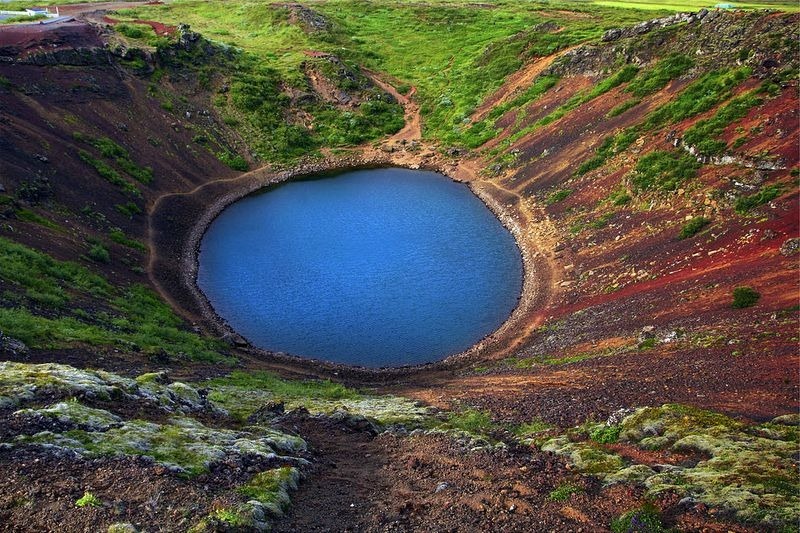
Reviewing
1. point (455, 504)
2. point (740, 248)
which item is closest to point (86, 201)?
point (455, 504)

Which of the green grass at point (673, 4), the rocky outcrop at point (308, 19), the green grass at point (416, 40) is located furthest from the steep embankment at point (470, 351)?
the green grass at point (673, 4)

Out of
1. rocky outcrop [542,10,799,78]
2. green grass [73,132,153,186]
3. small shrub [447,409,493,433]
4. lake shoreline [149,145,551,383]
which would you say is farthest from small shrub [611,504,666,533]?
green grass [73,132,153,186]

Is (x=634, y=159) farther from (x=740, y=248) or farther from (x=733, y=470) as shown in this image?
(x=733, y=470)

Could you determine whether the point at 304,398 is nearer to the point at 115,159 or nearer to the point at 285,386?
the point at 285,386

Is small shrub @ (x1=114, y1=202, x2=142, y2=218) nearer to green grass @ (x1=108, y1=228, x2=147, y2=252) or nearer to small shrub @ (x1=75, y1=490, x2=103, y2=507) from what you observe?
green grass @ (x1=108, y1=228, x2=147, y2=252)

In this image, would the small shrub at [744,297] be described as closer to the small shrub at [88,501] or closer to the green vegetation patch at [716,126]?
the green vegetation patch at [716,126]

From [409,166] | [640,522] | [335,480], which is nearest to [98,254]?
[335,480]
